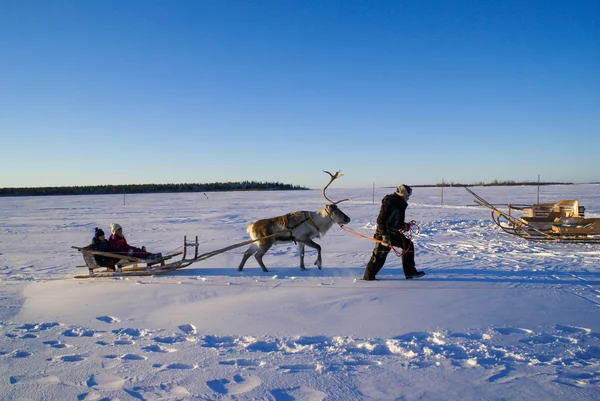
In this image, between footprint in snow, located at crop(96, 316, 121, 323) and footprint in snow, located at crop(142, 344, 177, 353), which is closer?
footprint in snow, located at crop(142, 344, 177, 353)

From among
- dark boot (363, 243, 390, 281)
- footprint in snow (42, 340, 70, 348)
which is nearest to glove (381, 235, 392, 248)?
dark boot (363, 243, 390, 281)

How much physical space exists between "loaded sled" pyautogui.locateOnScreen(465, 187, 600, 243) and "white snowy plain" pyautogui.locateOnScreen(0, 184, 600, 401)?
2.85m

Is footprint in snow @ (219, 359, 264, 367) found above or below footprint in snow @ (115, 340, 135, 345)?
above

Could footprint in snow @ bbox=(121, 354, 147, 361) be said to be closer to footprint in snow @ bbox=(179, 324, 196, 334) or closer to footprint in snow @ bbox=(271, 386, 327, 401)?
footprint in snow @ bbox=(179, 324, 196, 334)

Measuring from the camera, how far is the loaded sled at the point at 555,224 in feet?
36.1

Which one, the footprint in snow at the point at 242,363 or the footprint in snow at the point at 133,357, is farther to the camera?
the footprint in snow at the point at 133,357

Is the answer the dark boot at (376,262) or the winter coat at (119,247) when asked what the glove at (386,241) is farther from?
the winter coat at (119,247)

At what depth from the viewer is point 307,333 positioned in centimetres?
443

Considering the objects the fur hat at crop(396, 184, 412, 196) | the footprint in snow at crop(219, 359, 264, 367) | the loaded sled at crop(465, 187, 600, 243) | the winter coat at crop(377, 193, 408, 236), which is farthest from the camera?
the loaded sled at crop(465, 187, 600, 243)

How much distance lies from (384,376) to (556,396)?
125 cm

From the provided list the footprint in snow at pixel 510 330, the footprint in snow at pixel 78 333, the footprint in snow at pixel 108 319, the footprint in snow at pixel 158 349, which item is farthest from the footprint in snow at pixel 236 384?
the footprint in snow at pixel 510 330

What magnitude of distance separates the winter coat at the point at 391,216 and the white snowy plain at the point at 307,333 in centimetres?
89

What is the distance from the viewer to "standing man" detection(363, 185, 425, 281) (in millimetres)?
6918

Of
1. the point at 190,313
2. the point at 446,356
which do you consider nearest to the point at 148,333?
the point at 190,313
